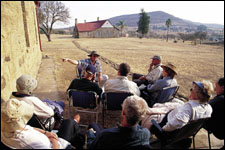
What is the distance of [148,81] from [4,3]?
12.3 ft

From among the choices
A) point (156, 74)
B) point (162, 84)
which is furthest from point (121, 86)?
point (156, 74)

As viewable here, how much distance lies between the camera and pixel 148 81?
4121mm

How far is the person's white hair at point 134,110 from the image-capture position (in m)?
1.46

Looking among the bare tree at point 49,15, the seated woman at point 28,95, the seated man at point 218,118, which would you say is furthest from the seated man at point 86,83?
the bare tree at point 49,15

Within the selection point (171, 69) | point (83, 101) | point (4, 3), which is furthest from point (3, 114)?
point (171, 69)

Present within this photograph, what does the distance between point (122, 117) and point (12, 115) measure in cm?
107

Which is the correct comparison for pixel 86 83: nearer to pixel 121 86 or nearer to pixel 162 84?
pixel 121 86

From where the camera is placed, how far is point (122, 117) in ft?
5.44

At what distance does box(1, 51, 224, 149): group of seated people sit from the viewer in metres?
1.35

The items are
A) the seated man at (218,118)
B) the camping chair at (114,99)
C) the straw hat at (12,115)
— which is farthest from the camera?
the camping chair at (114,99)

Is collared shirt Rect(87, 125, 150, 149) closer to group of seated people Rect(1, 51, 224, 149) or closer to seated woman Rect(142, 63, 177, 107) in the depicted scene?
group of seated people Rect(1, 51, 224, 149)

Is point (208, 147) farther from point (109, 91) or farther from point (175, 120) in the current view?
point (109, 91)

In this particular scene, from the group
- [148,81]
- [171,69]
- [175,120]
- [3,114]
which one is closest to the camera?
[3,114]

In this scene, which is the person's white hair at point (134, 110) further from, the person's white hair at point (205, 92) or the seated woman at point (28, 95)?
the seated woman at point (28, 95)
